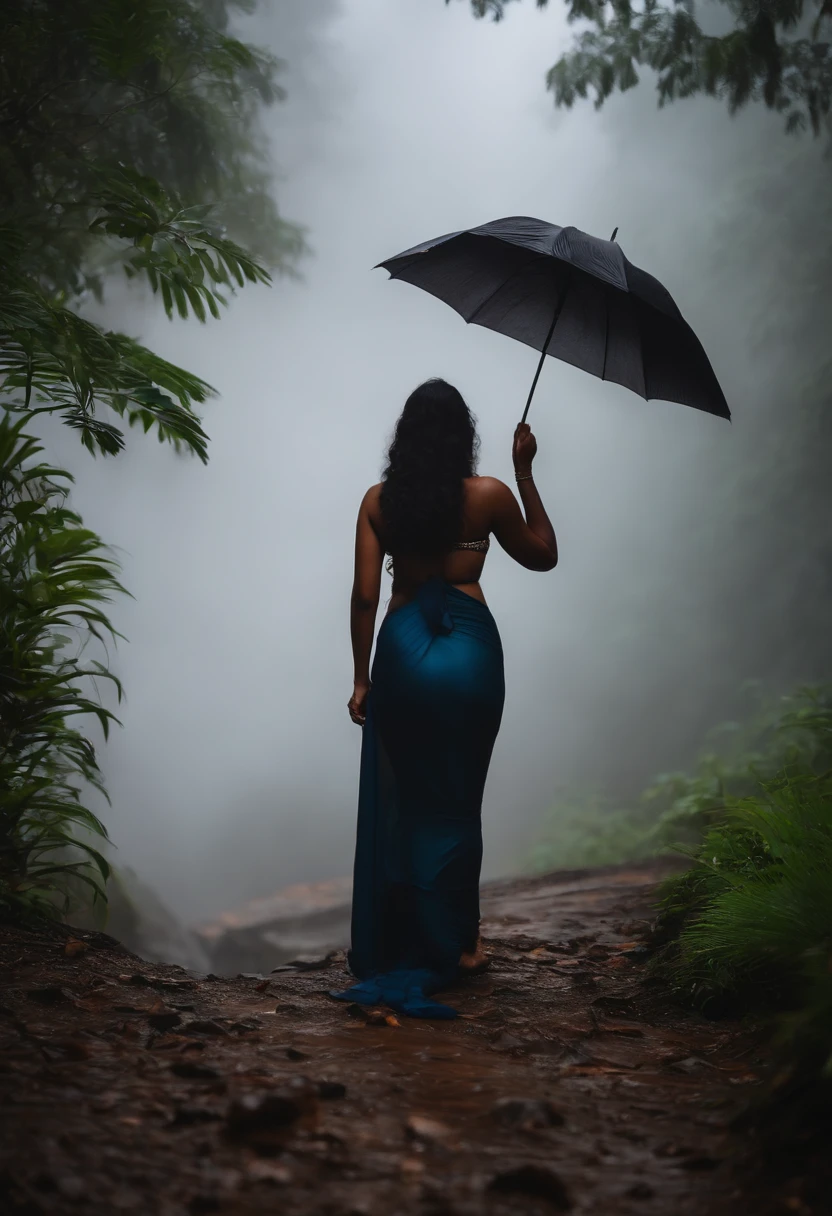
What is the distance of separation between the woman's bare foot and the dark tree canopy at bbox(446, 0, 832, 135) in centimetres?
463

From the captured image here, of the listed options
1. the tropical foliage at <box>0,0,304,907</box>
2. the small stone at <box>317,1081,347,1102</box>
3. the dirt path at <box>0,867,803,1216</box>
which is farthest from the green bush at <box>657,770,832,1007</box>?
the tropical foliage at <box>0,0,304,907</box>

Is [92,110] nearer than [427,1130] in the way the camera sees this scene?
No

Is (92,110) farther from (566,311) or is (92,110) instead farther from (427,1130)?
(427,1130)

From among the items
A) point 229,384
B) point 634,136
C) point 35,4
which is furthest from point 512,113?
point 35,4

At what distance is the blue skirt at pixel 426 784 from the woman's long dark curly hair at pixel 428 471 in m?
0.16

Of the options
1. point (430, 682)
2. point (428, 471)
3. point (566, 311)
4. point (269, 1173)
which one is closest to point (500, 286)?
point (566, 311)

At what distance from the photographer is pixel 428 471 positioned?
8.63 feet

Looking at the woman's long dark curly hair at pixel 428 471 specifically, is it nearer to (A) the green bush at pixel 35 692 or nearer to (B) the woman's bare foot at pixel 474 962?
(A) the green bush at pixel 35 692

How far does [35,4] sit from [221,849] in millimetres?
9157

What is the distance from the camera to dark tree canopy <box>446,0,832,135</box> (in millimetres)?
4660

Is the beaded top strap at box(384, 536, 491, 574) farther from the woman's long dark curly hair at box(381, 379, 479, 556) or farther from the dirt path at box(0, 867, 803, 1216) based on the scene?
the dirt path at box(0, 867, 803, 1216)


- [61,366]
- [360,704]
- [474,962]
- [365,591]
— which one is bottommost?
[474,962]

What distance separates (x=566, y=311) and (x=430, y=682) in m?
1.28

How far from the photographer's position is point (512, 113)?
530 inches
